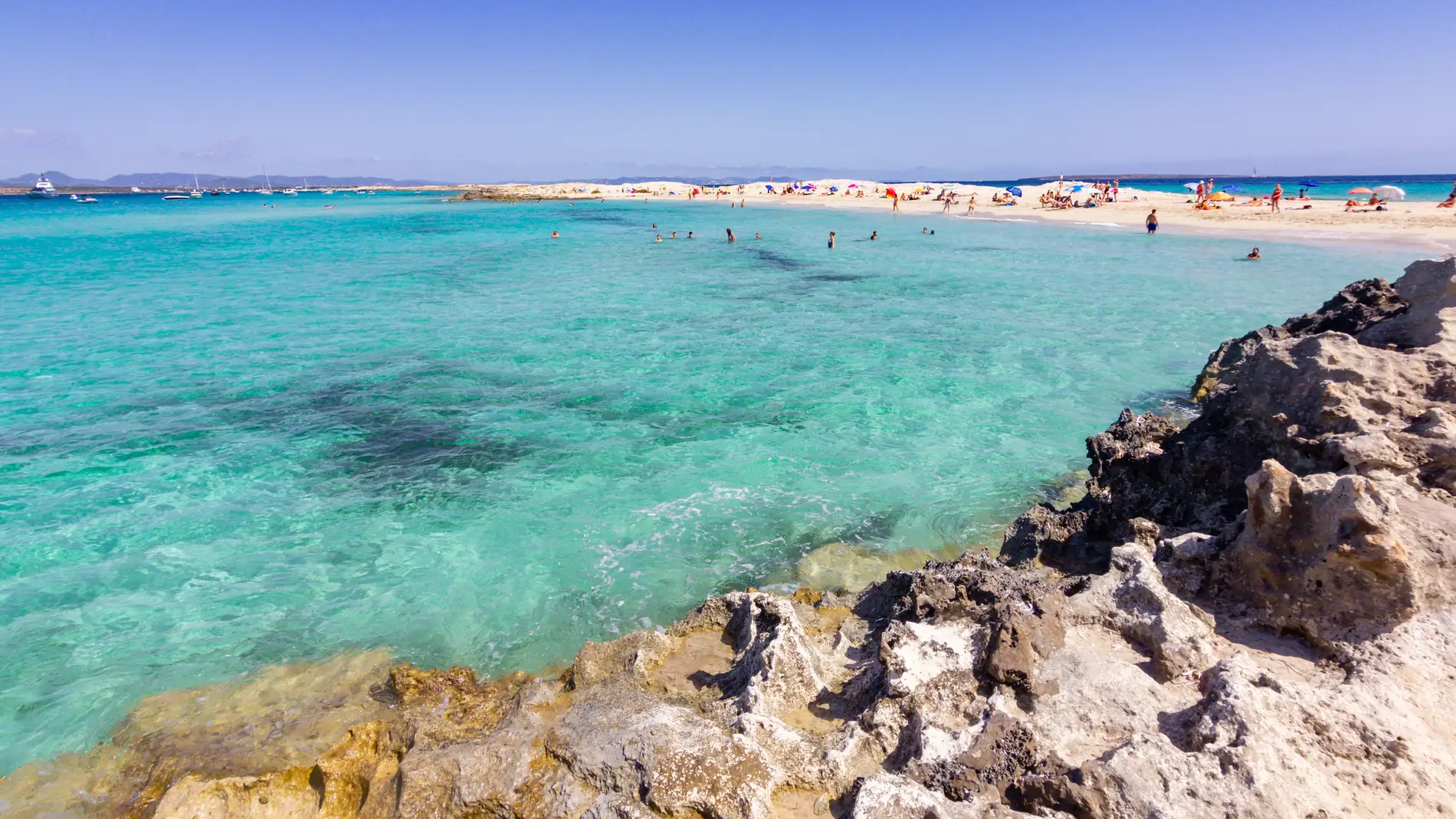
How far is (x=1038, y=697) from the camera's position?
3480 mm

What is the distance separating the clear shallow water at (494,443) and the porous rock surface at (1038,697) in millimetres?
1685

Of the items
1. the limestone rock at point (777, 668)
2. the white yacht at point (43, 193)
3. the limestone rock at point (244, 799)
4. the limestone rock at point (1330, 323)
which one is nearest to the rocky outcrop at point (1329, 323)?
the limestone rock at point (1330, 323)

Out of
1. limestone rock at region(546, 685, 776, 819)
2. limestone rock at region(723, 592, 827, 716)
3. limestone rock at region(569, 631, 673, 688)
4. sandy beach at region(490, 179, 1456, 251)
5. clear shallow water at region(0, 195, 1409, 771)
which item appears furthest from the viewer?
sandy beach at region(490, 179, 1456, 251)

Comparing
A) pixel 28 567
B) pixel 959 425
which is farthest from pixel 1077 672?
pixel 28 567

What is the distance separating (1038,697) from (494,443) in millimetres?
8253

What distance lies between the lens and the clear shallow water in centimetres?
636

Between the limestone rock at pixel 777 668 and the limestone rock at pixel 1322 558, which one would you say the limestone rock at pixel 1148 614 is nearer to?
the limestone rock at pixel 1322 558

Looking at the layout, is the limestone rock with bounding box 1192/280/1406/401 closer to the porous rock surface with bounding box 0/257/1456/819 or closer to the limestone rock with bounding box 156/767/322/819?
the porous rock surface with bounding box 0/257/1456/819

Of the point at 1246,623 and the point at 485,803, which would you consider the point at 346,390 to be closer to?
the point at 485,803

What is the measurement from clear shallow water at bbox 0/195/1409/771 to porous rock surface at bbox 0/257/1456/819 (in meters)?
1.68

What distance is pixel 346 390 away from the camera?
40.4 feet

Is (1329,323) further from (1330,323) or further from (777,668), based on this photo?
(777,668)

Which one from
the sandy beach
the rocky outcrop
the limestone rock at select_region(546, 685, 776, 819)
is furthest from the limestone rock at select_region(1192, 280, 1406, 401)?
the sandy beach

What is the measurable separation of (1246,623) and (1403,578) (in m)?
0.73
